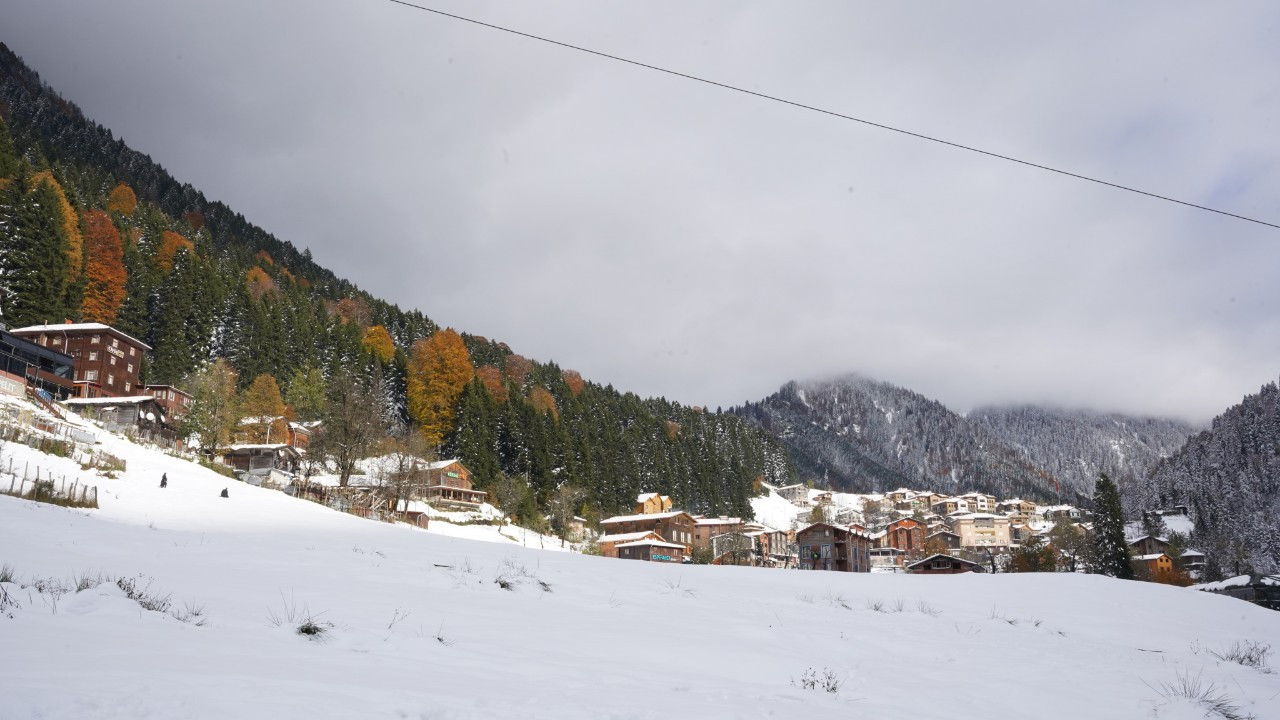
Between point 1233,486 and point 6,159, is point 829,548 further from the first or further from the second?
point 1233,486

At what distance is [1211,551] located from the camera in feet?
359

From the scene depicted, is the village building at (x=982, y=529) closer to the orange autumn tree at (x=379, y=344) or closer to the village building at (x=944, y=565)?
the village building at (x=944, y=565)

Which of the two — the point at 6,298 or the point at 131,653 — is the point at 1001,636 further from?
the point at 6,298

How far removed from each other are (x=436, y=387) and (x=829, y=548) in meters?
50.3

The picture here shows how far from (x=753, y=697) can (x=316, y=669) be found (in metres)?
4.30

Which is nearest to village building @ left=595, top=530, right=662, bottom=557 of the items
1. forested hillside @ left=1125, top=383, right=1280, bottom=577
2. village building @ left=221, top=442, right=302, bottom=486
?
village building @ left=221, top=442, right=302, bottom=486

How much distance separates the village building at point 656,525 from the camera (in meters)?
87.2

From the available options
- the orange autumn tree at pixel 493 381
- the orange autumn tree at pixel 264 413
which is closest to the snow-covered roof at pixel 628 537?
the orange autumn tree at pixel 493 381

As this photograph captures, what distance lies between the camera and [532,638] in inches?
387

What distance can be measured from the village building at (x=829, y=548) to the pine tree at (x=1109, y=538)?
76.1 ft

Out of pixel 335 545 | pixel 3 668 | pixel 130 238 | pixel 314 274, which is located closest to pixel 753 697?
pixel 3 668

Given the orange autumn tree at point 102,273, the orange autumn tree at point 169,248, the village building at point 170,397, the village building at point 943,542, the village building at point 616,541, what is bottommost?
the village building at point 943,542

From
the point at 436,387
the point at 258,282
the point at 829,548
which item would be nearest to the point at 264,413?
the point at 436,387

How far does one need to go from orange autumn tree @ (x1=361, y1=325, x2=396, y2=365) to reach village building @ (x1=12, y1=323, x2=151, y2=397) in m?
35.9
